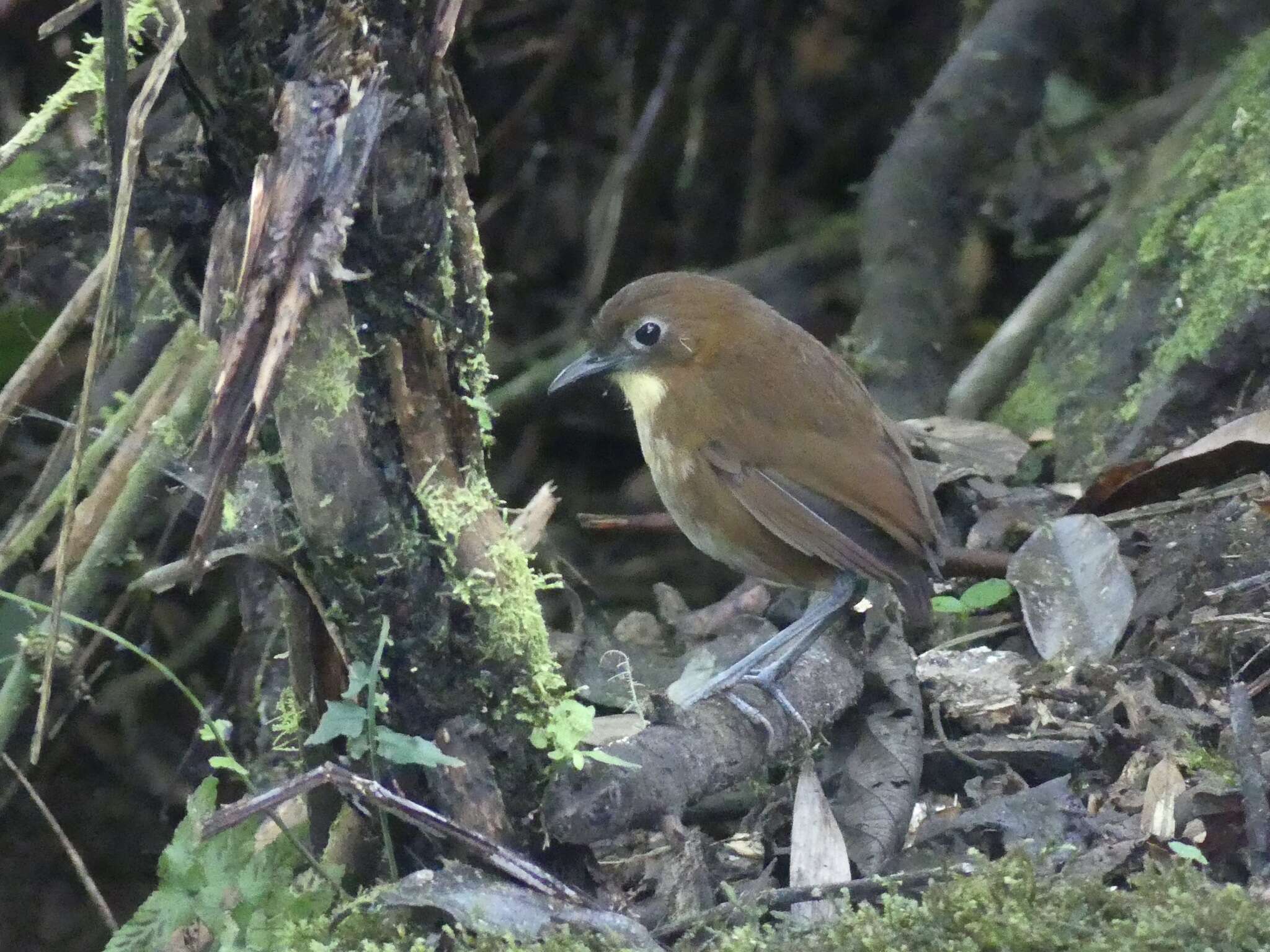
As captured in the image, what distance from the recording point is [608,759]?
7.16 ft

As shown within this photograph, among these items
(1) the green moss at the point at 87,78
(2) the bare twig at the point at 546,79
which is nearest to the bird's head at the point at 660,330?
(1) the green moss at the point at 87,78

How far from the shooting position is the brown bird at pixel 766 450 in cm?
323

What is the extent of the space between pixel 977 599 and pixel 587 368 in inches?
42.4

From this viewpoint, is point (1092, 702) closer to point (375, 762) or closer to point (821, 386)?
point (821, 386)

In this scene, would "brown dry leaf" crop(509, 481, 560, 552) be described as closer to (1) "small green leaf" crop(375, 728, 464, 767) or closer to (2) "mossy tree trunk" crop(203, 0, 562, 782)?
(2) "mossy tree trunk" crop(203, 0, 562, 782)

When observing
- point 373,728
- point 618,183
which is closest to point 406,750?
point 373,728

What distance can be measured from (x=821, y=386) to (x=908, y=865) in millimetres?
1252

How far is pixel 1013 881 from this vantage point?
2010 millimetres

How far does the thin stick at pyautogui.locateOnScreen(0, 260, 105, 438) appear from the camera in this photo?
9.96ft

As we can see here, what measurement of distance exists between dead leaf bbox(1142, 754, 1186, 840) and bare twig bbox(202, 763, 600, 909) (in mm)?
890

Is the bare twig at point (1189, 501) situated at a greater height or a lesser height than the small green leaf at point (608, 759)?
lesser

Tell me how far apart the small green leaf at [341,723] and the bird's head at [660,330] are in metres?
1.51

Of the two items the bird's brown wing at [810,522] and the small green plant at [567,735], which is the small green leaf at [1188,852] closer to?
the small green plant at [567,735]

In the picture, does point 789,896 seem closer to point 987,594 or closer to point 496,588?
point 496,588
